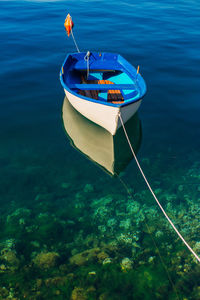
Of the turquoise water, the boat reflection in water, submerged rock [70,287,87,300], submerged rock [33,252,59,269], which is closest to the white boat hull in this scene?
the boat reflection in water

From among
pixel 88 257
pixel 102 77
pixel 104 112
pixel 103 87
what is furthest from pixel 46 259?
pixel 102 77

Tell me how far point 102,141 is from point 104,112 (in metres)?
1.60

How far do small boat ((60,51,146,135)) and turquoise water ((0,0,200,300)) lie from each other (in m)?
1.66

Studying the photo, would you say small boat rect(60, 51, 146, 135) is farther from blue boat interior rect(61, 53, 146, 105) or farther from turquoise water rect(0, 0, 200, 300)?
turquoise water rect(0, 0, 200, 300)

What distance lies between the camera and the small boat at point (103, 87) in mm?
10383

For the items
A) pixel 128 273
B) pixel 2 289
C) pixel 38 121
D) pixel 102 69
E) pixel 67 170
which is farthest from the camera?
pixel 102 69

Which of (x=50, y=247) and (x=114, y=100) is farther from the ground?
(x=114, y=100)

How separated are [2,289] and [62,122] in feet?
27.1

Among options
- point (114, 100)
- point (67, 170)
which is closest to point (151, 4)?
point (114, 100)

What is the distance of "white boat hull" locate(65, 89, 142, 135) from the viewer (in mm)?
10031

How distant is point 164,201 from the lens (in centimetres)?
925

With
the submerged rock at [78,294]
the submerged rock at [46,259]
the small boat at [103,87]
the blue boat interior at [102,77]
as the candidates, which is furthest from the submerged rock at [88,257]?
the blue boat interior at [102,77]

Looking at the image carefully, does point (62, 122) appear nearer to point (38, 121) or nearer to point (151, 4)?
point (38, 121)

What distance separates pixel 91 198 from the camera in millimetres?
9203
